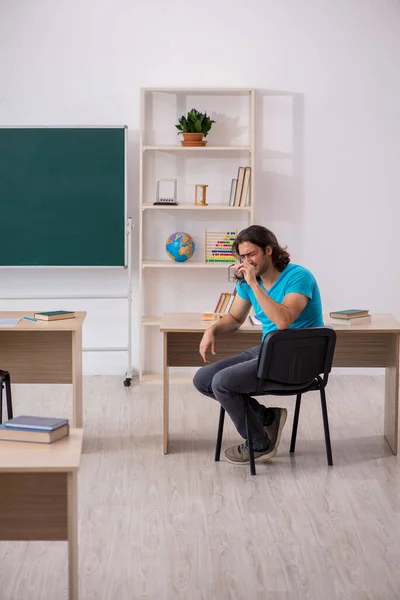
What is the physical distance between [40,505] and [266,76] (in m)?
4.43

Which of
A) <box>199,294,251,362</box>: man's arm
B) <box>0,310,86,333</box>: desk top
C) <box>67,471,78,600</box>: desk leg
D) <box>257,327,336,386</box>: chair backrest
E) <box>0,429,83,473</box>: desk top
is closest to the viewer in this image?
<box>0,429,83,473</box>: desk top

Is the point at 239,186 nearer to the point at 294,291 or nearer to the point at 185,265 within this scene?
the point at 185,265

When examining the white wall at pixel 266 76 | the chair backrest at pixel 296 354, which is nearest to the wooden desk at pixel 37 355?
the chair backrest at pixel 296 354

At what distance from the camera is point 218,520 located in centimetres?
359

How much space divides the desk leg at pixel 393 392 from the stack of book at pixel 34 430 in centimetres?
233

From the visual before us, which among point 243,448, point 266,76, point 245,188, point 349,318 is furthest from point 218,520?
point 266,76

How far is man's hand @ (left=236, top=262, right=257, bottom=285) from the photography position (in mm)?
4055

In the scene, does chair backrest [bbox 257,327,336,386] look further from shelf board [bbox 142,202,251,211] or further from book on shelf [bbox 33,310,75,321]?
shelf board [bbox 142,202,251,211]

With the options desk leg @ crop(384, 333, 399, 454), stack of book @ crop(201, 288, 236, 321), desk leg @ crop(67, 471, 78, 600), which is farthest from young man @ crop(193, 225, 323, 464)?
desk leg @ crop(67, 471, 78, 600)

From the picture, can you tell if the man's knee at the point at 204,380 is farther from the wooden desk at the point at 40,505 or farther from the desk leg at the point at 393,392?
the wooden desk at the point at 40,505

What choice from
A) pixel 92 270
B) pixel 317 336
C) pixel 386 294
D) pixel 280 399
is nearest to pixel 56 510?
pixel 317 336

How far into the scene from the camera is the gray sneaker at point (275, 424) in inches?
171

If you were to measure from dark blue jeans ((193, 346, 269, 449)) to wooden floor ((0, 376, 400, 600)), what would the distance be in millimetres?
224

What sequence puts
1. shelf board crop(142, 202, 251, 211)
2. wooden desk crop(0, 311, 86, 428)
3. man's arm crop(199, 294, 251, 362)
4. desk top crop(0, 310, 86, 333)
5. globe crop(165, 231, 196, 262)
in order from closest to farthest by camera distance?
Result: man's arm crop(199, 294, 251, 362)
desk top crop(0, 310, 86, 333)
wooden desk crop(0, 311, 86, 428)
shelf board crop(142, 202, 251, 211)
globe crop(165, 231, 196, 262)
